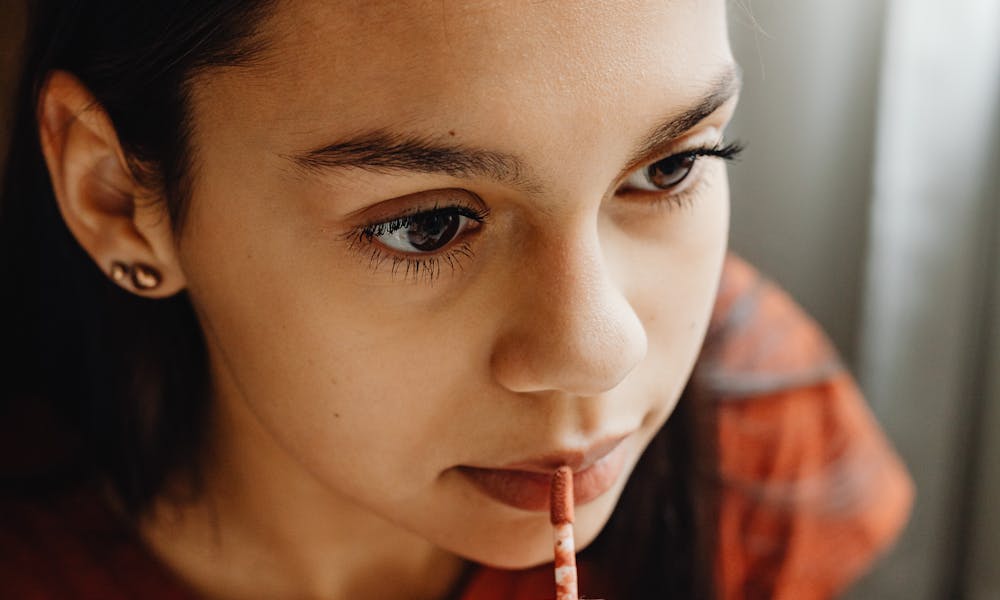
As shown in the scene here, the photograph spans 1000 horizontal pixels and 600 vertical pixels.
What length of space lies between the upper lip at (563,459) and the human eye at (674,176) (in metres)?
0.17

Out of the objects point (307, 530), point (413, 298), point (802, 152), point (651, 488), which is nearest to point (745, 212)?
point (802, 152)

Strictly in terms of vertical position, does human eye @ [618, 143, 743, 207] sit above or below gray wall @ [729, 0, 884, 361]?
below

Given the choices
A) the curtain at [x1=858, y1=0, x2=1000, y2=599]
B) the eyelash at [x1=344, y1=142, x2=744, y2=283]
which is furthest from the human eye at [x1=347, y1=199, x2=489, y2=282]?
the curtain at [x1=858, y1=0, x2=1000, y2=599]

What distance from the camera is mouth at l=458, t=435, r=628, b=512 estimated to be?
679 millimetres

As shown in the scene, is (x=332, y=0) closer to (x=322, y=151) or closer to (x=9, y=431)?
(x=322, y=151)

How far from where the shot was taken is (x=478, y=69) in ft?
1.81

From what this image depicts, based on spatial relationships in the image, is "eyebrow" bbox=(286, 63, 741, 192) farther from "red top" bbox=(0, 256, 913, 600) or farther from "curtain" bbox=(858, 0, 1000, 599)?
"curtain" bbox=(858, 0, 1000, 599)

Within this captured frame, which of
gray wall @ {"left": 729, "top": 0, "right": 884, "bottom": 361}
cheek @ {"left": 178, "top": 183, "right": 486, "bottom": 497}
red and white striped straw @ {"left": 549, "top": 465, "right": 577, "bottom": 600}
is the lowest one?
red and white striped straw @ {"left": 549, "top": 465, "right": 577, "bottom": 600}

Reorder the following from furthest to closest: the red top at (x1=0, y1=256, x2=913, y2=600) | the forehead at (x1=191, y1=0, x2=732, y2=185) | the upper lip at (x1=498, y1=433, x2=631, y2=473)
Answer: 1. the red top at (x1=0, y1=256, x2=913, y2=600)
2. the upper lip at (x1=498, y1=433, x2=631, y2=473)
3. the forehead at (x1=191, y1=0, x2=732, y2=185)

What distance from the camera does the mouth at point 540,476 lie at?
68cm

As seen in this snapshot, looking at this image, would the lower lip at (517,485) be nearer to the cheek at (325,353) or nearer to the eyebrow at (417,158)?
the cheek at (325,353)

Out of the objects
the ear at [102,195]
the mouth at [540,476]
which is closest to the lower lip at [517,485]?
the mouth at [540,476]

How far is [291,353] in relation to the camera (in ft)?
2.16

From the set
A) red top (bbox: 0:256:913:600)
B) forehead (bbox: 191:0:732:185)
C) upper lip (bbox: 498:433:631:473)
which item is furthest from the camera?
red top (bbox: 0:256:913:600)
